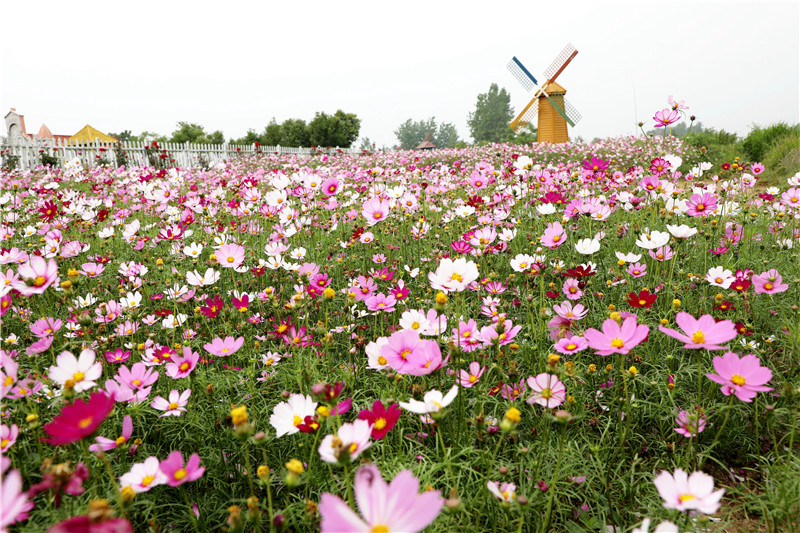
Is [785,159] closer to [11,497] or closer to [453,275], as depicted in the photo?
[453,275]

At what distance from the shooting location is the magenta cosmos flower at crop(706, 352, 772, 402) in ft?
2.90

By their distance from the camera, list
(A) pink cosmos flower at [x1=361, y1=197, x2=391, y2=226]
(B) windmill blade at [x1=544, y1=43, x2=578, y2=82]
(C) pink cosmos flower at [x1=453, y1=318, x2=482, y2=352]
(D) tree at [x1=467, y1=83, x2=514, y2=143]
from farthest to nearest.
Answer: (D) tree at [x1=467, y1=83, x2=514, y2=143]
(B) windmill blade at [x1=544, y1=43, x2=578, y2=82]
(A) pink cosmos flower at [x1=361, y1=197, x2=391, y2=226]
(C) pink cosmos flower at [x1=453, y1=318, x2=482, y2=352]

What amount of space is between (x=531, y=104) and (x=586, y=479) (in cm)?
1775

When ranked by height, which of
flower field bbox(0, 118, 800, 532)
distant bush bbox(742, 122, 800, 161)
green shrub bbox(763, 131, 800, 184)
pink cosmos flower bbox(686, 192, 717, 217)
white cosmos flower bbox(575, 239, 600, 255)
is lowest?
flower field bbox(0, 118, 800, 532)

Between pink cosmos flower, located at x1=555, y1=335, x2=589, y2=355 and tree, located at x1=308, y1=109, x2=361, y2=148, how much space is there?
85.1ft

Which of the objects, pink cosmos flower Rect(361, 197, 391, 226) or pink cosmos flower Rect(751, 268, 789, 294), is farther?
pink cosmos flower Rect(361, 197, 391, 226)

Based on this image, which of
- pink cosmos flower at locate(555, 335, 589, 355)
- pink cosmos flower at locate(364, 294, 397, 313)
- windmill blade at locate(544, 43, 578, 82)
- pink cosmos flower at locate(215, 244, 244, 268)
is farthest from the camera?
windmill blade at locate(544, 43, 578, 82)

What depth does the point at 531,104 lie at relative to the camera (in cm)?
1678

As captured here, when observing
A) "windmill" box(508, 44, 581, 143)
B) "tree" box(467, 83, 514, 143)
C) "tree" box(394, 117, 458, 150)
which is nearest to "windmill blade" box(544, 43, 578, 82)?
"windmill" box(508, 44, 581, 143)

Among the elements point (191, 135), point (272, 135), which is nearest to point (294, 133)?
point (272, 135)

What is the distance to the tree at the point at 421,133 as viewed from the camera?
7431cm

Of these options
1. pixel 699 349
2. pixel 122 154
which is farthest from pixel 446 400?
pixel 122 154

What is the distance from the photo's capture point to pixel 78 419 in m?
0.67

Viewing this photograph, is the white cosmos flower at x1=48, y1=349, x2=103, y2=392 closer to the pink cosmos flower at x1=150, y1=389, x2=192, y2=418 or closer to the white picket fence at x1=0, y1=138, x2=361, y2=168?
the pink cosmos flower at x1=150, y1=389, x2=192, y2=418
